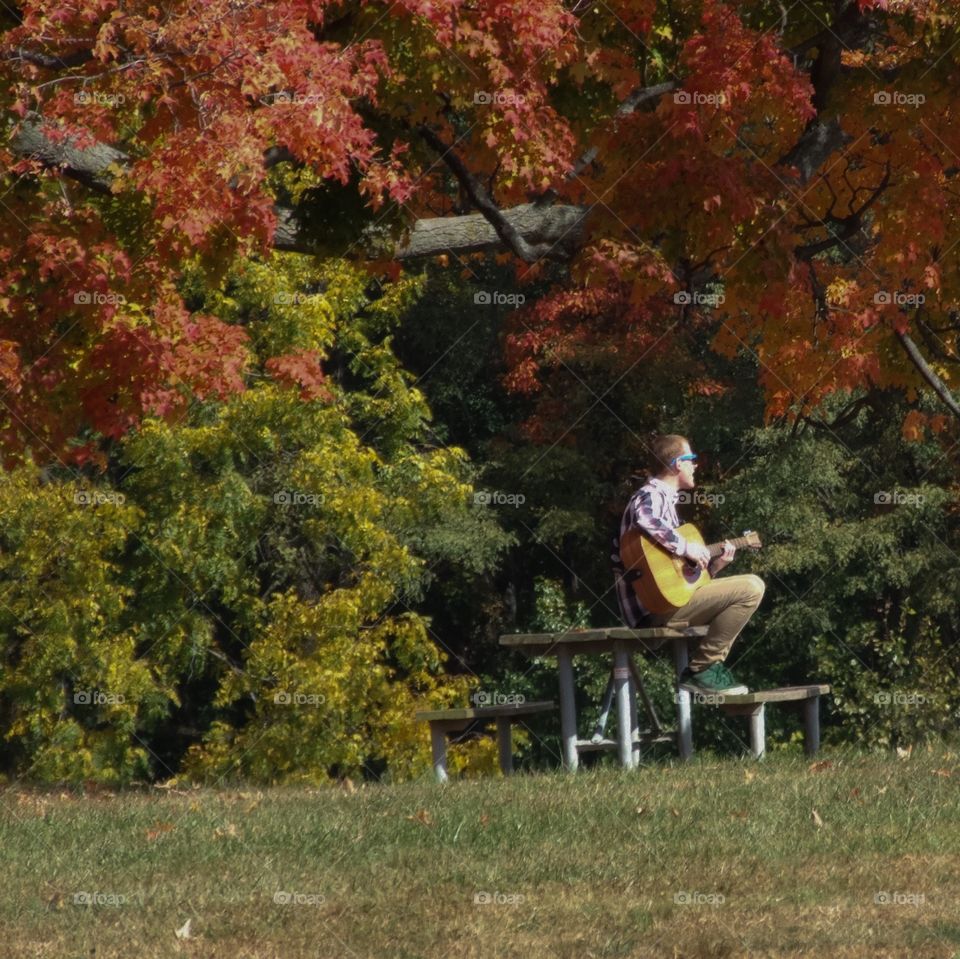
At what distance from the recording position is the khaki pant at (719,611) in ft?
31.3

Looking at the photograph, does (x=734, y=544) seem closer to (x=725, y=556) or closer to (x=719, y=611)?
(x=725, y=556)

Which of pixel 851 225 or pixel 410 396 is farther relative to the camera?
pixel 410 396

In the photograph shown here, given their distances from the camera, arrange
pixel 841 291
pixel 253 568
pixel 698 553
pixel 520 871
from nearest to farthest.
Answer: pixel 520 871
pixel 698 553
pixel 841 291
pixel 253 568

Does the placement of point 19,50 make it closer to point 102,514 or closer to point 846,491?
point 102,514

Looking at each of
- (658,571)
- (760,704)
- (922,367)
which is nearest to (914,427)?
(922,367)

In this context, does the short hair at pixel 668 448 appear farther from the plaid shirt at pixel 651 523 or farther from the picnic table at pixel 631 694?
the picnic table at pixel 631 694

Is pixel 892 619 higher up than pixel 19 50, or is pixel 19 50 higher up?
pixel 19 50

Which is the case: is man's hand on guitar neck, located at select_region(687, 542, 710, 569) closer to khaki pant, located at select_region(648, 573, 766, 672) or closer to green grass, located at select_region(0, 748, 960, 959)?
khaki pant, located at select_region(648, 573, 766, 672)

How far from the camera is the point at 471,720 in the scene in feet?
36.2

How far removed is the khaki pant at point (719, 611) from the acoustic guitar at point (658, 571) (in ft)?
0.22

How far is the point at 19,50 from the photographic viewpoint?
8.12 m

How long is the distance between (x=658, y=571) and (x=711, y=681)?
71 cm

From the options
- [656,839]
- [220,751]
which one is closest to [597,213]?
[656,839]

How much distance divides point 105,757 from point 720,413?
26.5ft
